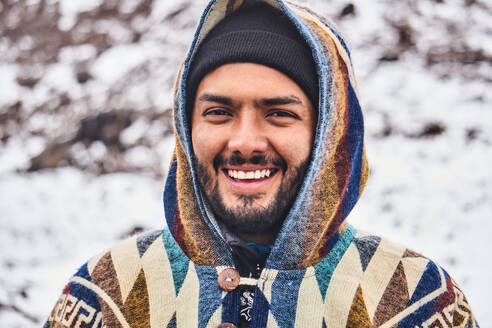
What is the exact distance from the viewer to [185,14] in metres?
5.97

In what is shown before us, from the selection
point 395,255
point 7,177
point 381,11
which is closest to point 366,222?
point 395,255

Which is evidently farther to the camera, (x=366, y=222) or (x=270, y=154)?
(x=366, y=222)

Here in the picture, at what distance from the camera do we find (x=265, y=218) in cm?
159

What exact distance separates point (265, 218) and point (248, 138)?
Result: 0.87 ft

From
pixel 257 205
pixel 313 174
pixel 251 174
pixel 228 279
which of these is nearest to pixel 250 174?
pixel 251 174

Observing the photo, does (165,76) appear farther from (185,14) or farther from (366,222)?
(366,222)

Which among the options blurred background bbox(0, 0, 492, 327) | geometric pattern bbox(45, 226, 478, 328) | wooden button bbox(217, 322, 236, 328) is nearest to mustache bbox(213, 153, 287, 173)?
geometric pattern bbox(45, 226, 478, 328)

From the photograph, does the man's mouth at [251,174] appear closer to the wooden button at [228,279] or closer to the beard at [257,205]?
the beard at [257,205]

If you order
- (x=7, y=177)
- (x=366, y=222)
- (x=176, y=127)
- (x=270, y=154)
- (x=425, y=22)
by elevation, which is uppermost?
(x=176, y=127)

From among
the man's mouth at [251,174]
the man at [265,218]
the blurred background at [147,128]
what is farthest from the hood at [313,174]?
the blurred background at [147,128]

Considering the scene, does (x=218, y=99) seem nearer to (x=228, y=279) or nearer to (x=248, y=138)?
(x=248, y=138)

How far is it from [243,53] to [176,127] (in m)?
0.35

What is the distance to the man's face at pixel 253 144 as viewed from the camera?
1588 millimetres

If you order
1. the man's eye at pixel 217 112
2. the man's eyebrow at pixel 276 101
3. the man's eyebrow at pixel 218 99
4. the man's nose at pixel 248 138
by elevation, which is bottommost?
the man's nose at pixel 248 138
